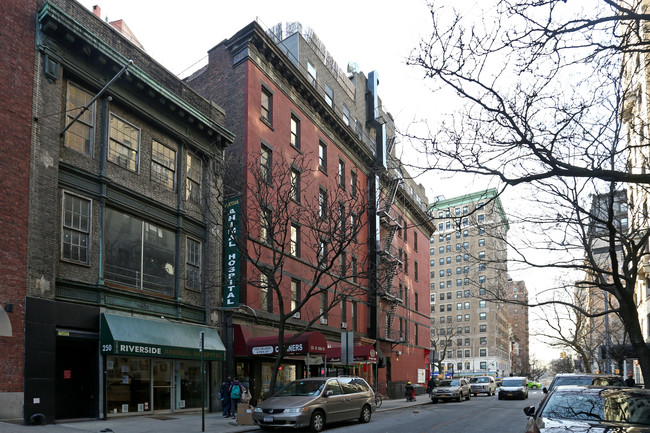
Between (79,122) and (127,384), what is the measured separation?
27.1 ft

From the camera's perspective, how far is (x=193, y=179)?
22.8m

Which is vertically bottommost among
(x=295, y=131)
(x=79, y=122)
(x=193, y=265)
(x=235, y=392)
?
(x=235, y=392)

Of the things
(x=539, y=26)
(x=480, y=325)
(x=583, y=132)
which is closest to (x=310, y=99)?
(x=583, y=132)

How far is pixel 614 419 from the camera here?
7.60 metres

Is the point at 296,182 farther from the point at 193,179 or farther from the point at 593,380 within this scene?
the point at 593,380

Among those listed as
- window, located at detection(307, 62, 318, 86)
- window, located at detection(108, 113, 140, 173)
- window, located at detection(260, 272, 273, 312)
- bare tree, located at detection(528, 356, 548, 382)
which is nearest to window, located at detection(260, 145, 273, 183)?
window, located at detection(260, 272, 273, 312)

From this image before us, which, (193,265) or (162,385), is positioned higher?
(193,265)

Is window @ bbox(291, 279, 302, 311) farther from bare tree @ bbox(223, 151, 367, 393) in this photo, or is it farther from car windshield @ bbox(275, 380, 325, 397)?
car windshield @ bbox(275, 380, 325, 397)

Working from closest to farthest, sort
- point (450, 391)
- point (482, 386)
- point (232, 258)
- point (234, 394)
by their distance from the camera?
1. point (234, 394)
2. point (232, 258)
3. point (450, 391)
4. point (482, 386)

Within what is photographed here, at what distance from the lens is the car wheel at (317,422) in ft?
51.7

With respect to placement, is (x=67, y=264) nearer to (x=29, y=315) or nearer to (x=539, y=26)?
(x=29, y=315)

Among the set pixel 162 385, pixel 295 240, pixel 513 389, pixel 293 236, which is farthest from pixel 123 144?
pixel 513 389

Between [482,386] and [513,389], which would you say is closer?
[513,389]

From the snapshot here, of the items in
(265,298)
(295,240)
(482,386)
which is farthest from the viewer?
(482,386)
